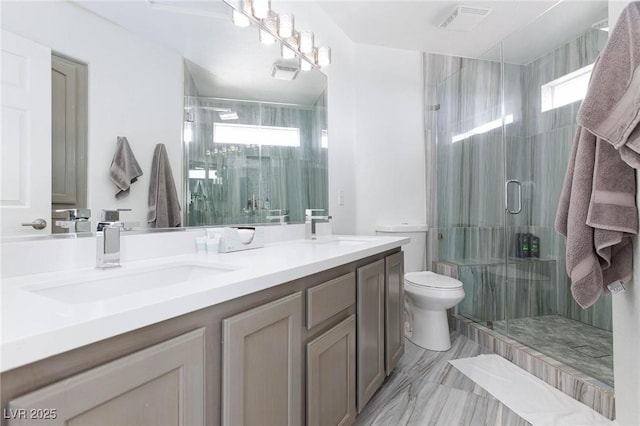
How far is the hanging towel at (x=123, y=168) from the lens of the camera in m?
1.07

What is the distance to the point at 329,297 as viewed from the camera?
1141mm

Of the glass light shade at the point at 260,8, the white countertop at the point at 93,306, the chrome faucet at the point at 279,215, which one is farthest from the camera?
the chrome faucet at the point at 279,215

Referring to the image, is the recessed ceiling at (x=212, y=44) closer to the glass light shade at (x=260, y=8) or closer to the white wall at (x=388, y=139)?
the glass light shade at (x=260, y=8)

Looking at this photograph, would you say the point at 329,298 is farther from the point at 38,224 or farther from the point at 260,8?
the point at 260,8

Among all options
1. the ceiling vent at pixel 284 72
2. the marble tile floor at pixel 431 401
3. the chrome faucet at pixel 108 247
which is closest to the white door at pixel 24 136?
the chrome faucet at pixel 108 247

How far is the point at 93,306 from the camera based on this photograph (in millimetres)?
560

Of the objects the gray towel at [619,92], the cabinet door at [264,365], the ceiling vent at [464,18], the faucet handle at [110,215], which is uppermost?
the ceiling vent at [464,18]

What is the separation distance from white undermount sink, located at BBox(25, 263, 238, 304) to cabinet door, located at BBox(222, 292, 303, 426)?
205mm

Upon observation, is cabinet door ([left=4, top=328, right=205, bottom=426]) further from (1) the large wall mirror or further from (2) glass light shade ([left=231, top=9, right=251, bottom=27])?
(2) glass light shade ([left=231, top=9, right=251, bottom=27])

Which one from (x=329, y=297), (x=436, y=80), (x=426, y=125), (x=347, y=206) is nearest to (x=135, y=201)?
(x=329, y=297)

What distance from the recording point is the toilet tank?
2672mm

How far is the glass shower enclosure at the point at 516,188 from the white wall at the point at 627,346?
0.65 meters

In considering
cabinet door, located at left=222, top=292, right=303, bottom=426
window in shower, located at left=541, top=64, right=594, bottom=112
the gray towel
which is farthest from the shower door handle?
cabinet door, located at left=222, top=292, right=303, bottom=426

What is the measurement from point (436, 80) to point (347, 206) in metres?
1.48
